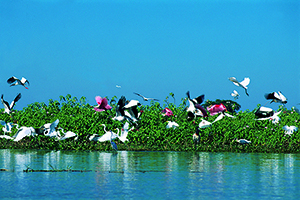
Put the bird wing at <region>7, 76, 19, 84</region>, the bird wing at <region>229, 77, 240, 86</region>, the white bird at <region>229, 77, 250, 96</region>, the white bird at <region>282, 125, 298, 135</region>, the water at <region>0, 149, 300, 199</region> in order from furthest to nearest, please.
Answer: the bird wing at <region>7, 76, 19, 84</region> < the white bird at <region>282, 125, 298, 135</region> < the white bird at <region>229, 77, 250, 96</region> < the bird wing at <region>229, 77, 240, 86</region> < the water at <region>0, 149, 300, 199</region>

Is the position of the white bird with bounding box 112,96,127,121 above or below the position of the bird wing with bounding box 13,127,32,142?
above

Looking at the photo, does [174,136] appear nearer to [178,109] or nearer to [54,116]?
[178,109]

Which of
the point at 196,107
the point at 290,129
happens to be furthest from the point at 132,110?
the point at 290,129

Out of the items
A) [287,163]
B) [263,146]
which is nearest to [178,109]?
[263,146]

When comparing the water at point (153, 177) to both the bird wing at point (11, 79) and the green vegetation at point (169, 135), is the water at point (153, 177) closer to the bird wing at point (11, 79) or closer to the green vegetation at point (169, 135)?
the green vegetation at point (169, 135)

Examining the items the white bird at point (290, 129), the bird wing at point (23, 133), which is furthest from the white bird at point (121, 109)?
the white bird at point (290, 129)

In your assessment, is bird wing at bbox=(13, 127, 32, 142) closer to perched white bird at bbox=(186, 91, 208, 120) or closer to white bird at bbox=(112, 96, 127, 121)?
white bird at bbox=(112, 96, 127, 121)

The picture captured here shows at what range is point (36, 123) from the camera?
11.1 m

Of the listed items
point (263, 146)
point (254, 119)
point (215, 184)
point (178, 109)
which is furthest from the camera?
point (178, 109)

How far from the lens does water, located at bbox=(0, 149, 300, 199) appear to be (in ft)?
15.4

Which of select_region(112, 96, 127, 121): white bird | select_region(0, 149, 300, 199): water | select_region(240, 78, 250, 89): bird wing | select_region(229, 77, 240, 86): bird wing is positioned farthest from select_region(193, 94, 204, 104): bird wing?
select_region(112, 96, 127, 121): white bird

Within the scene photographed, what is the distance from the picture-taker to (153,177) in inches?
228

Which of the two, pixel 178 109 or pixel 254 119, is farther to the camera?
pixel 178 109

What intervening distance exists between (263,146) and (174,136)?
1965 millimetres
